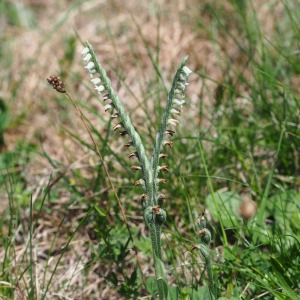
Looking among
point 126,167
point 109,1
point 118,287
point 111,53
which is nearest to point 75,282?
point 118,287

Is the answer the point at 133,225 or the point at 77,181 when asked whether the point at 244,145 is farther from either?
the point at 77,181

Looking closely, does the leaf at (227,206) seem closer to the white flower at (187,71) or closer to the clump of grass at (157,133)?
the clump of grass at (157,133)

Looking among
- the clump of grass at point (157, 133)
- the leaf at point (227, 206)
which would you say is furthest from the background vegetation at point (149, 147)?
the clump of grass at point (157, 133)

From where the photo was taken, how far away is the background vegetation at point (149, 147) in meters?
2.29

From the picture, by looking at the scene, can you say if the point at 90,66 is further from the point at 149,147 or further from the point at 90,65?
the point at 149,147

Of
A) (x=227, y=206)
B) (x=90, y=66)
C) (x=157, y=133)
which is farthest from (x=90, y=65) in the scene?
(x=227, y=206)

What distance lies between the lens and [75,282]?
2.56 meters

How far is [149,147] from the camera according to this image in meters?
2.90

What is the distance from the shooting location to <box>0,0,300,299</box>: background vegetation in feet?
7.51

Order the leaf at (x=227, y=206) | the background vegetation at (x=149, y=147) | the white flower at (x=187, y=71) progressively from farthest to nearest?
the leaf at (x=227, y=206), the background vegetation at (x=149, y=147), the white flower at (x=187, y=71)

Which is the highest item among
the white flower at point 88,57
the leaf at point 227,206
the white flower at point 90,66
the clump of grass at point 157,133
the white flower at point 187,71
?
the white flower at point 88,57

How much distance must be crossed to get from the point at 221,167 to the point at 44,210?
922mm

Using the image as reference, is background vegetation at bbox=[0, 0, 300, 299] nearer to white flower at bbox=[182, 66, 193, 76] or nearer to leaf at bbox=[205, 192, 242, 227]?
leaf at bbox=[205, 192, 242, 227]

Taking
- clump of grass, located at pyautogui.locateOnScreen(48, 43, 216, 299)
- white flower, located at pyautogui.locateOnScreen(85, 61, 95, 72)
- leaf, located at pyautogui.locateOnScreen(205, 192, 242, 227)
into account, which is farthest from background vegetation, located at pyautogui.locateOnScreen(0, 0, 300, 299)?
white flower, located at pyautogui.locateOnScreen(85, 61, 95, 72)
